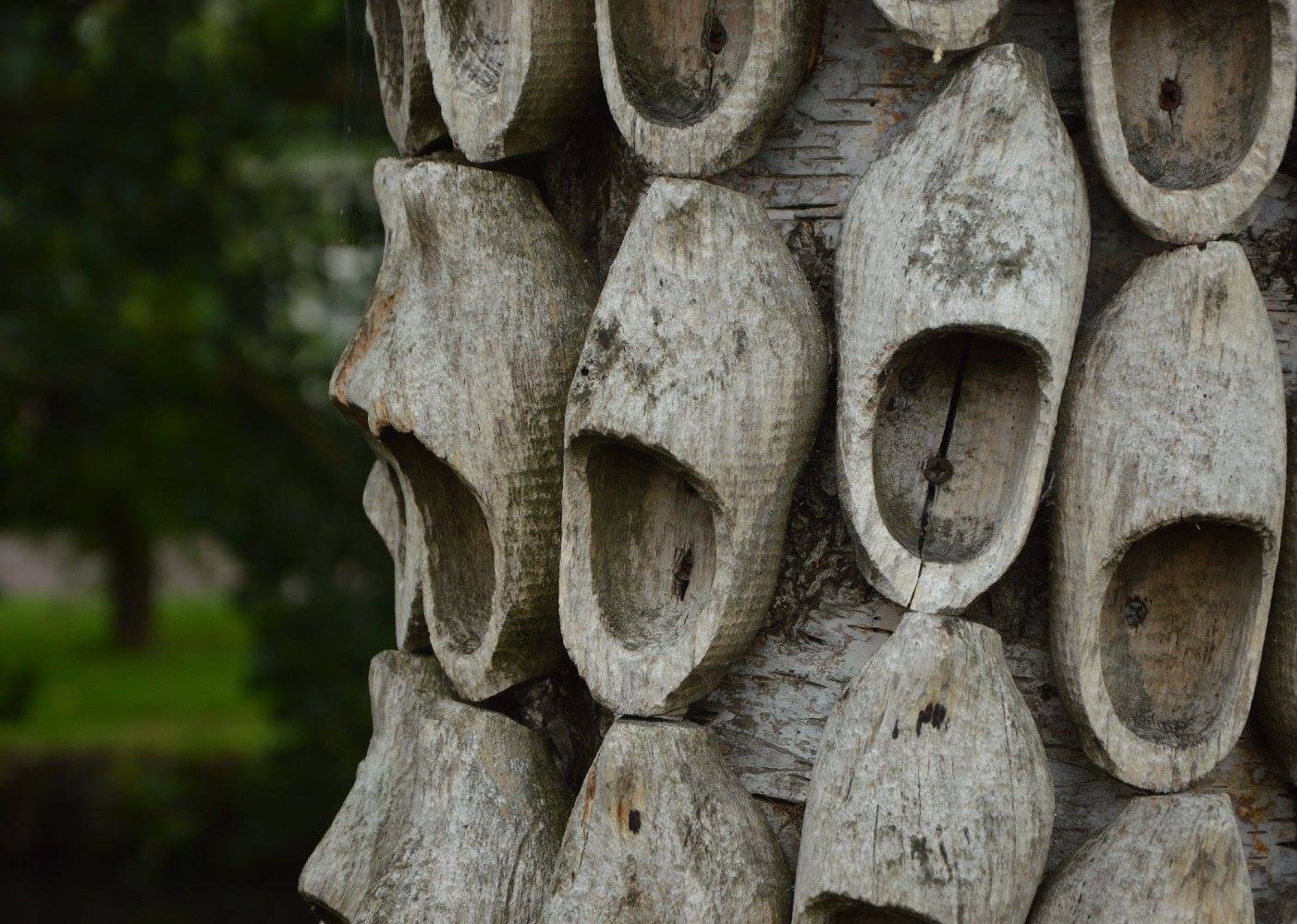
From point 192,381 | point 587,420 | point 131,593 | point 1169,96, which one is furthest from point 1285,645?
point 131,593

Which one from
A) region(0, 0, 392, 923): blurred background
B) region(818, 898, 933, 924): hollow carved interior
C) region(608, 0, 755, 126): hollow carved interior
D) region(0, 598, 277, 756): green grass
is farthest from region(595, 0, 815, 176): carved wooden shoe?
region(0, 598, 277, 756): green grass

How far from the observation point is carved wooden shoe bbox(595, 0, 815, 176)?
910 millimetres

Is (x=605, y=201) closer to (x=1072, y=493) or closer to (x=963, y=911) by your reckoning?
(x=1072, y=493)

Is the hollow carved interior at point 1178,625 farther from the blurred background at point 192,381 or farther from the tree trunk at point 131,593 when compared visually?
the tree trunk at point 131,593

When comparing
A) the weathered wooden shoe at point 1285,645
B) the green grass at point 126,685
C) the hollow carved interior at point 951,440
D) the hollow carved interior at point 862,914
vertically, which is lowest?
the green grass at point 126,685

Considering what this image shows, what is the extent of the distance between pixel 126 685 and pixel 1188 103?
6.19 m

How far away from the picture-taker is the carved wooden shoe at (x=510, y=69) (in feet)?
3.18

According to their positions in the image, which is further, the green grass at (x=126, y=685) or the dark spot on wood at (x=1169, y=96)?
the green grass at (x=126, y=685)

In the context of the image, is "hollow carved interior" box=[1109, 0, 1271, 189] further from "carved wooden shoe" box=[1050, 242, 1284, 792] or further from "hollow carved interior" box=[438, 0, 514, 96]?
"hollow carved interior" box=[438, 0, 514, 96]

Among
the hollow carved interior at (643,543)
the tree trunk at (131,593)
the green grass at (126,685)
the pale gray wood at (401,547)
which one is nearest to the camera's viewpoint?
the hollow carved interior at (643,543)

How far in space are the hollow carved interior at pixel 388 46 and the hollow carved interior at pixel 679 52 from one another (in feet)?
0.90

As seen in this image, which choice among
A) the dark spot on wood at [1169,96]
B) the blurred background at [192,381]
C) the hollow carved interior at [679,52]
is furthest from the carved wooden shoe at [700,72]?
the blurred background at [192,381]

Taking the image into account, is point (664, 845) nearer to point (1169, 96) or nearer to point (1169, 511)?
point (1169, 511)

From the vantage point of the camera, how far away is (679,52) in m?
0.96
